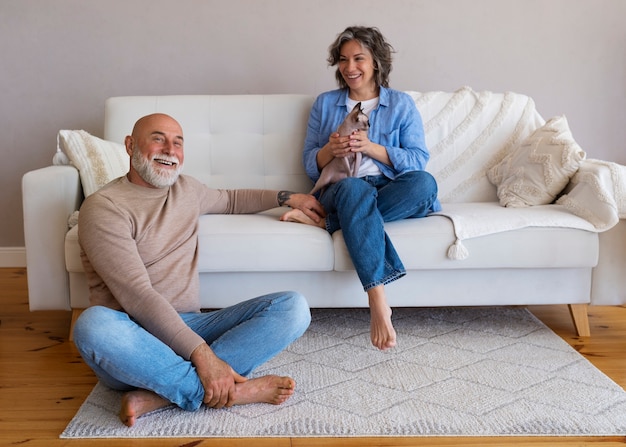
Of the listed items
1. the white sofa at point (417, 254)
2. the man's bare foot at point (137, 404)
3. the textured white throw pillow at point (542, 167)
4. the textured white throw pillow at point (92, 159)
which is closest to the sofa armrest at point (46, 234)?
the white sofa at point (417, 254)

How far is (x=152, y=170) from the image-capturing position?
1930mm

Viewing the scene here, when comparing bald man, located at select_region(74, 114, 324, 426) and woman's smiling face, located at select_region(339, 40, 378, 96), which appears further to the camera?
woman's smiling face, located at select_region(339, 40, 378, 96)

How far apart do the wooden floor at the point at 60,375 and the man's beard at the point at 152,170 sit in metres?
0.64

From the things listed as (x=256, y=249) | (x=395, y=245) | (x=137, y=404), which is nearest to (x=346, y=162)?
(x=395, y=245)

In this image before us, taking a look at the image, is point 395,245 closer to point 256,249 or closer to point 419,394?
point 256,249

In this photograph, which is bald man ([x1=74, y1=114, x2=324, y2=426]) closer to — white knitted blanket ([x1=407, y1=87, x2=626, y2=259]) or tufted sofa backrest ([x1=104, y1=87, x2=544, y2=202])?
tufted sofa backrest ([x1=104, y1=87, x2=544, y2=202])

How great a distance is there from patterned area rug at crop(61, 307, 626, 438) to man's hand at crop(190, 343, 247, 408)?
0.06 metres

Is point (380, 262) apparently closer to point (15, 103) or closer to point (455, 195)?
point (455, 195)

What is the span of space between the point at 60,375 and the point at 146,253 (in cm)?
55

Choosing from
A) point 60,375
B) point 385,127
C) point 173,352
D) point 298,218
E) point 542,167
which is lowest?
point 60,375

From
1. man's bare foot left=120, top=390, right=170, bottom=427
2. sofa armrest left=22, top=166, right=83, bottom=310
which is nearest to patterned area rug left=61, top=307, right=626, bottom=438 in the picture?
man's bare foot left=120, top=390, right=170, bottom=427

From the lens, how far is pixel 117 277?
5.87 ft

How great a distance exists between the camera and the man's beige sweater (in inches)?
69.3

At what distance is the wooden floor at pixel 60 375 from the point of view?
65.4 inches
